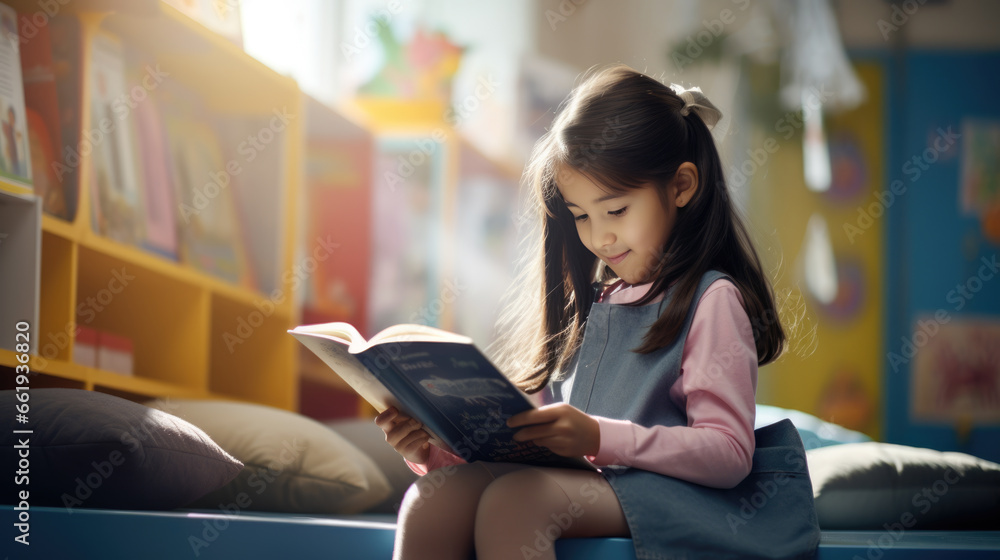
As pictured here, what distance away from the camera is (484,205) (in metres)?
3.30

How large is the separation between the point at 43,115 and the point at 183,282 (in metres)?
0.44

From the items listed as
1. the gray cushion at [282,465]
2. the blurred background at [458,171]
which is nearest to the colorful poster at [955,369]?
the blurred background at [458,171]

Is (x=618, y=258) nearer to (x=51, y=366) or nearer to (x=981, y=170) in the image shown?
(x=51, y=366)

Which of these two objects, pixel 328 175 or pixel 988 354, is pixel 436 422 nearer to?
pixel 328 175

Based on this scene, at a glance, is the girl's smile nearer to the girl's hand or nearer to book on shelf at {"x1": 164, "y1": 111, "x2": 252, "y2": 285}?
the girl's hand

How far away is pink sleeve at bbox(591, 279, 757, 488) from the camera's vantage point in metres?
0.89

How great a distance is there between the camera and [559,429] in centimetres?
84

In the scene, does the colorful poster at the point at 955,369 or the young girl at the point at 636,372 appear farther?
the colorful poster at the point at 955,369

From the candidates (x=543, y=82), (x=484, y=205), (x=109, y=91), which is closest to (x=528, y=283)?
(x=109, y=91)

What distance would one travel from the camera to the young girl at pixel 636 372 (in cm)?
88

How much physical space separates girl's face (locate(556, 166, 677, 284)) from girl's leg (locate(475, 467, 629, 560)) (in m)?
0.27

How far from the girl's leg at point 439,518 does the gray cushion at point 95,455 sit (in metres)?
0.31

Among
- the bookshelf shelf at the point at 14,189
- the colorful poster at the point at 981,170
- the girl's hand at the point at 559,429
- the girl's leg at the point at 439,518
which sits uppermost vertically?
the colorful poster at the point at 981,170

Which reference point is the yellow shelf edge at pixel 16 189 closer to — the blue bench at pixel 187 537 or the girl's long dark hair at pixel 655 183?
the blue bench at pixel 187 537
